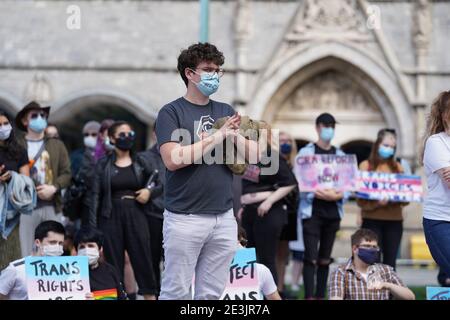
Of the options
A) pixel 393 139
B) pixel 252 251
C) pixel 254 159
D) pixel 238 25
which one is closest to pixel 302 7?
pixel 238 25

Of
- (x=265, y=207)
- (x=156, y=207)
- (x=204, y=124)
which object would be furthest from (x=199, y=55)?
(x=156, y=207)

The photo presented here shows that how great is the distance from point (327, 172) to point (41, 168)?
9.98 feet

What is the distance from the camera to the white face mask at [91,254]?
6.88 meters

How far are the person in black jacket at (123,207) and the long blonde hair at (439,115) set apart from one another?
3.22 meters

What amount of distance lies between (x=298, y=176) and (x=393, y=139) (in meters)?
1.12

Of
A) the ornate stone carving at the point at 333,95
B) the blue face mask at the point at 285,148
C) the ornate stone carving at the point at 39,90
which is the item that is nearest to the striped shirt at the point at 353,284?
the blue face mask at the point at 285,148

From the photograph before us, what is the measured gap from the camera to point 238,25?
1806 centimetres

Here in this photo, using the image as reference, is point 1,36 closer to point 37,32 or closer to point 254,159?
point 37,32

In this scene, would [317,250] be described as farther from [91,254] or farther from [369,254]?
[91,254]

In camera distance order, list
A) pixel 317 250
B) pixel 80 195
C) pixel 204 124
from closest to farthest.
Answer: pixel 204 124
pixel 80 195
pixel 317 250

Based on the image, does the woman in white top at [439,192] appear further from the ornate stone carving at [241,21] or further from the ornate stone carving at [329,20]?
the ornate stone carving at [329,20]

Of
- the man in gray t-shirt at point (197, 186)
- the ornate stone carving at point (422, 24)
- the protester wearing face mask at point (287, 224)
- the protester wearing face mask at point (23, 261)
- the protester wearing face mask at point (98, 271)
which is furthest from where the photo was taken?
the ornate stone carving at point (422, 24)

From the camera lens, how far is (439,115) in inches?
211

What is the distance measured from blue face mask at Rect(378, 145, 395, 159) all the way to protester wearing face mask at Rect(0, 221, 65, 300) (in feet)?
12.2
